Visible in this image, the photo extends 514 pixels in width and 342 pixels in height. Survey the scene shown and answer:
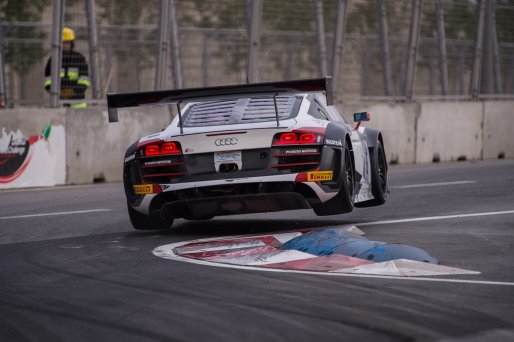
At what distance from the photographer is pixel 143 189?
31.5ft

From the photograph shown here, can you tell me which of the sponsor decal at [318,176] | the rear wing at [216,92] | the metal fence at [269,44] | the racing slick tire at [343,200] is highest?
the metal fence at [269,44]

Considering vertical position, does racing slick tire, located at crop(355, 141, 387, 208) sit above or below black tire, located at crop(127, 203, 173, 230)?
above

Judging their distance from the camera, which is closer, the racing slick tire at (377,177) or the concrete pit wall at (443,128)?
the racing slick tire at (377,177)

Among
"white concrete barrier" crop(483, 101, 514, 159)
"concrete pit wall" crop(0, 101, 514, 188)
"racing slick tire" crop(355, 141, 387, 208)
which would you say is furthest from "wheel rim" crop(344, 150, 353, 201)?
"white concrete barrier" crop(483, 101, 514, 159)

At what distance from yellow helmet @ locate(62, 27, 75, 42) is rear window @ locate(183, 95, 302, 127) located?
7.26 m

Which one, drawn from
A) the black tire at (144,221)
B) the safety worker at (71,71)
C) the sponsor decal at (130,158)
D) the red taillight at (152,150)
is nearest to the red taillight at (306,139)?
the red taillight at (152,150)

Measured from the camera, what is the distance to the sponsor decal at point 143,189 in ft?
31.3

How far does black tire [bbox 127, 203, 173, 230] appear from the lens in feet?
32.7

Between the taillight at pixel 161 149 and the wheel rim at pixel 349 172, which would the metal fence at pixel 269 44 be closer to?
the taillight at pixel 161 149

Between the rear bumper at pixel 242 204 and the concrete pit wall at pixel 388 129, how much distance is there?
7209mm

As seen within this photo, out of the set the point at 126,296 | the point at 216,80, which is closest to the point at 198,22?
the point at 216,80

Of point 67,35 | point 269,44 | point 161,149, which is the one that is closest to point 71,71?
point 67,35

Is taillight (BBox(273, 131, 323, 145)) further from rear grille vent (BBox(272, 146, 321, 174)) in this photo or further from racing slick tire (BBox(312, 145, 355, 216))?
racing slick tire (BBox(312, 145, 355, 216))

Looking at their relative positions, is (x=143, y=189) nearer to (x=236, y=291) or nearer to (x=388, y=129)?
(x=236, y=291)
